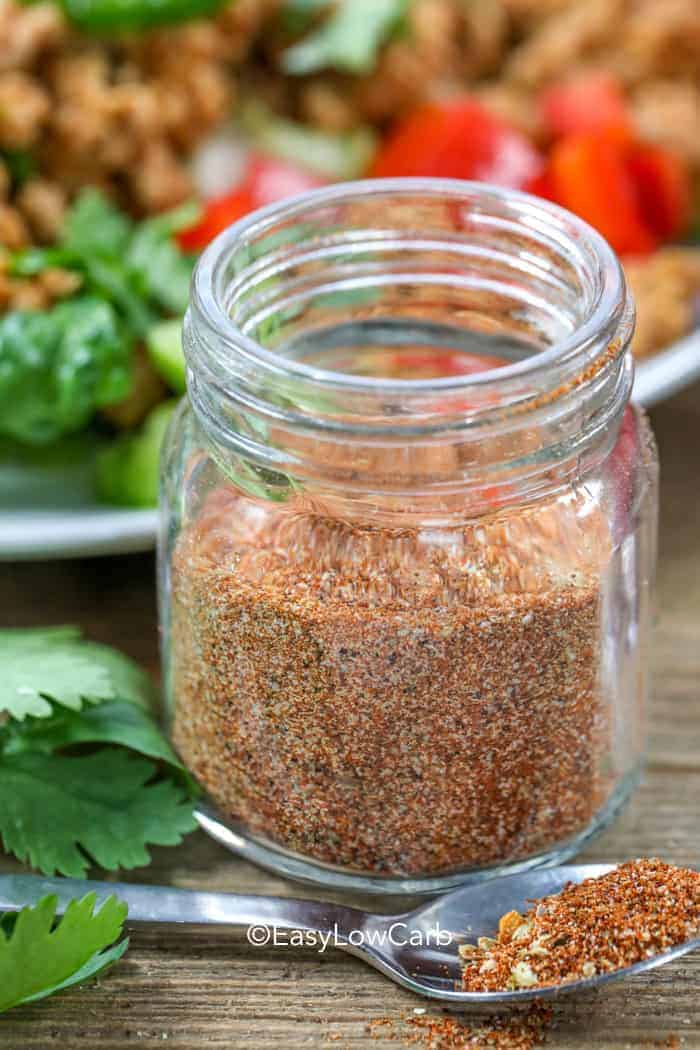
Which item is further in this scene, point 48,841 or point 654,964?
point 48,841

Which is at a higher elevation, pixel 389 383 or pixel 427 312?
pixel 389 383

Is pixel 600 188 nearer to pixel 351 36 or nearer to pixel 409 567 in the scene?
pixel 351 36

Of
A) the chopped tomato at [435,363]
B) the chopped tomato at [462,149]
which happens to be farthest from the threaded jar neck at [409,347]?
the chopped tomato at [462,149]

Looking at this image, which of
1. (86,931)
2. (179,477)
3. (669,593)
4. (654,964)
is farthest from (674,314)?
(86,931)

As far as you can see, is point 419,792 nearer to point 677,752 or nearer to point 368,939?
point 368,939

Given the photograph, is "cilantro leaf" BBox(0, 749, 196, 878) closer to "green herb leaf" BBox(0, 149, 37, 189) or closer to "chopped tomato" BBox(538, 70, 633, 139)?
"green herb leaf" BBox(0, 149, 37, 189)

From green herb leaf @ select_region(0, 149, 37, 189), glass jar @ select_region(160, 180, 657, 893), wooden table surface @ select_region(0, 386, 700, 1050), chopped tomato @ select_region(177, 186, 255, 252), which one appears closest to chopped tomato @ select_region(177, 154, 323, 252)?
chopped tomato @ select_region(177, 186, 255, 252)

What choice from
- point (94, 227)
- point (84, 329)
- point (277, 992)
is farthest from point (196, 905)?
point (94, 227)

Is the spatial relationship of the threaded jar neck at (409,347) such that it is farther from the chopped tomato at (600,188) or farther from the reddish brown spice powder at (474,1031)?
the chopped tomato at (600,188)
